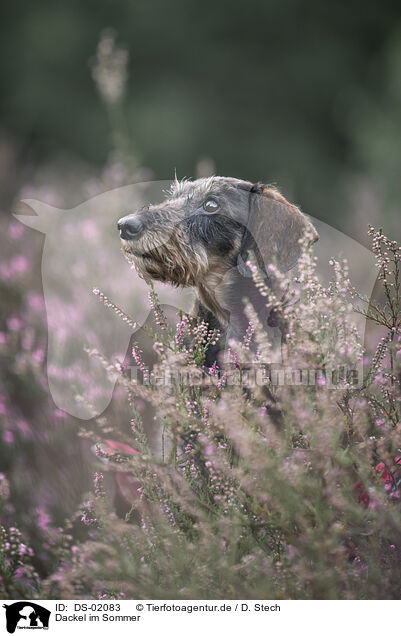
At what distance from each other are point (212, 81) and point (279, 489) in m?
12.1

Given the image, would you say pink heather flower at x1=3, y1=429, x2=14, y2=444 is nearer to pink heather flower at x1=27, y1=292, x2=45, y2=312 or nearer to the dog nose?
pink heather flower at x1=27, y1=292, x2=45, y2=312

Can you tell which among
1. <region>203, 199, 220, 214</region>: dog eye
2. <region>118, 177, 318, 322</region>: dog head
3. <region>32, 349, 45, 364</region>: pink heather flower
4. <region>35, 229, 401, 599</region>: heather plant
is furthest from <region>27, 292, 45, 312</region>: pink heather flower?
<region>35, 229, 401, 599</region>: heather plant

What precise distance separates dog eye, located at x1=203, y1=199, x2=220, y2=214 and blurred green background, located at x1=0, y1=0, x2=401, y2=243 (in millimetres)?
7777

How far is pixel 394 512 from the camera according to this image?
5.37 ft

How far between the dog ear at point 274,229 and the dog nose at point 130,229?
55cm

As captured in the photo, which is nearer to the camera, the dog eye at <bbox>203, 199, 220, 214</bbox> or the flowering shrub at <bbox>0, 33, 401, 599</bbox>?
the flowering shrub at <bbox>0, 33, 401, 599</bbox>

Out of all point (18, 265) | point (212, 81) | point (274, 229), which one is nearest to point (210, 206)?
point (274, 229)

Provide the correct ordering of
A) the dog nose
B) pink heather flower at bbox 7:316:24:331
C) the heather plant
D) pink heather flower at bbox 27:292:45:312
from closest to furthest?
1. the heather plant
2. the dog nose
3. pink heather flower at bbox 7:316:24:331
4. pink heather flower at bbox 27:292:45:312

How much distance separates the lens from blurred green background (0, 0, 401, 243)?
11.0m

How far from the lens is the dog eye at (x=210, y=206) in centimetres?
291

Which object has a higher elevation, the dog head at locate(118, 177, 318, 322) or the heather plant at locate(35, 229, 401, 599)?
the dog head at locate(118, 177, 318, 322)

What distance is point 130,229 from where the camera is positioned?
2754 millimetres
